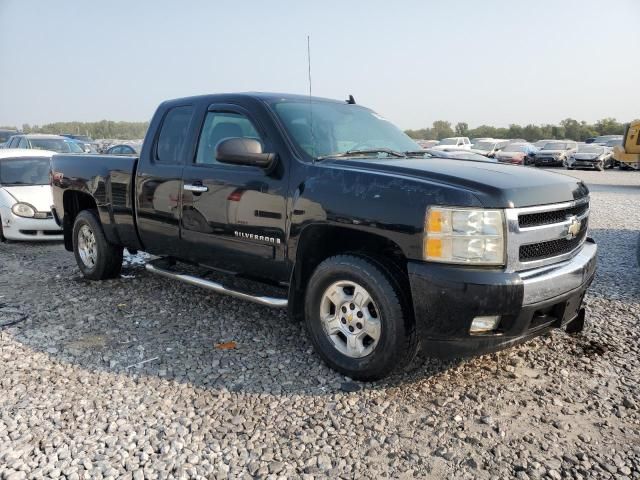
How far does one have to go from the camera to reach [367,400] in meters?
3.22

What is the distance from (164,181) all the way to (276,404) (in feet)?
7.78

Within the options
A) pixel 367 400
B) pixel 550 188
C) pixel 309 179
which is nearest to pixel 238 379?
pixel 367 400

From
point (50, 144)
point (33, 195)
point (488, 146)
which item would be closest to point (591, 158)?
point (488, 146)

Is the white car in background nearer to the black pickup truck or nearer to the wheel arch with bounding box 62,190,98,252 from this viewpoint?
the wheel arch with bounding box 62,190,98,252

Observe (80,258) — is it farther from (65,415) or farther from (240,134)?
(65,415)

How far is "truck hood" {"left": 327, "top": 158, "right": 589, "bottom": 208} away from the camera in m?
2.98

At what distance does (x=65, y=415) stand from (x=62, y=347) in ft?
3.63

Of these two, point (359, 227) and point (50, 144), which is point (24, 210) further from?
point (50, 144)

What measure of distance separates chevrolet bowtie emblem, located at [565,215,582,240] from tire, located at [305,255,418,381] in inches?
46.8

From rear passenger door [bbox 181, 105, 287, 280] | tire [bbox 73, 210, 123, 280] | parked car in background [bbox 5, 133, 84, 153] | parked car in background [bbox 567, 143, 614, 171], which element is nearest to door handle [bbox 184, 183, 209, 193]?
rear passenger door [bbox 181, 105, 287, 280]

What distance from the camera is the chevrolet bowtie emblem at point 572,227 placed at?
3.38 meters

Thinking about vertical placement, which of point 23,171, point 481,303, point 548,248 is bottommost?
point 481,303

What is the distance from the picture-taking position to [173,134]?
15.6 ft

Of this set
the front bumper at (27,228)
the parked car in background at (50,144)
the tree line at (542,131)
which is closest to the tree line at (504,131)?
the tree line at (542,131)
